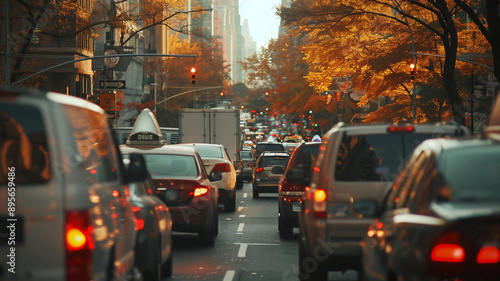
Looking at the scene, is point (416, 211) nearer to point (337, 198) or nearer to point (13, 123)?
point (13, 123)

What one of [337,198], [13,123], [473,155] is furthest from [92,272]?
[337,198]

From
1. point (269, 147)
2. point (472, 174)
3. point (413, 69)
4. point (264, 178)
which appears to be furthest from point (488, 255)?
point (269, 147)

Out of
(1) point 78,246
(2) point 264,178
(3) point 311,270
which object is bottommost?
(2) point 264,178

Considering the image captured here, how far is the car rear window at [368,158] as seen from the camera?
31.6ft

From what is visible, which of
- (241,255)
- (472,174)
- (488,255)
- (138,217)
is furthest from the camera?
(241,255)

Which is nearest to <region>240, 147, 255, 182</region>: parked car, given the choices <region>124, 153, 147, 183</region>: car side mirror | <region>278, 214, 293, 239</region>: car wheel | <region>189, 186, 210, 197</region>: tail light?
<region>278, 214, 293, 239</region>: car wheel

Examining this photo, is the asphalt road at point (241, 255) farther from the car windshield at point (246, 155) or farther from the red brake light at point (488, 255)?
the car windshield at point (246, 155)

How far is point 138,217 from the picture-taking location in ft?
29.3

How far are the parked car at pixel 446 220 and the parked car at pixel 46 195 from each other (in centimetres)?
192

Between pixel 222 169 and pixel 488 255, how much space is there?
18.7m

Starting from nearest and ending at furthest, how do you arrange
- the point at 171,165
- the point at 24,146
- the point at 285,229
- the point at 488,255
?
the point at 488,255
the point at 24,146
the point at 171,165
the point at 285,229

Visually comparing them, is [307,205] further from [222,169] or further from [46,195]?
[222,169]

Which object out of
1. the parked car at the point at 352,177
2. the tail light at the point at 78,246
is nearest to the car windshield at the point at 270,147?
the parked car at the point at 352,177

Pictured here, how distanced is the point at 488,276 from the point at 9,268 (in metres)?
2.71
